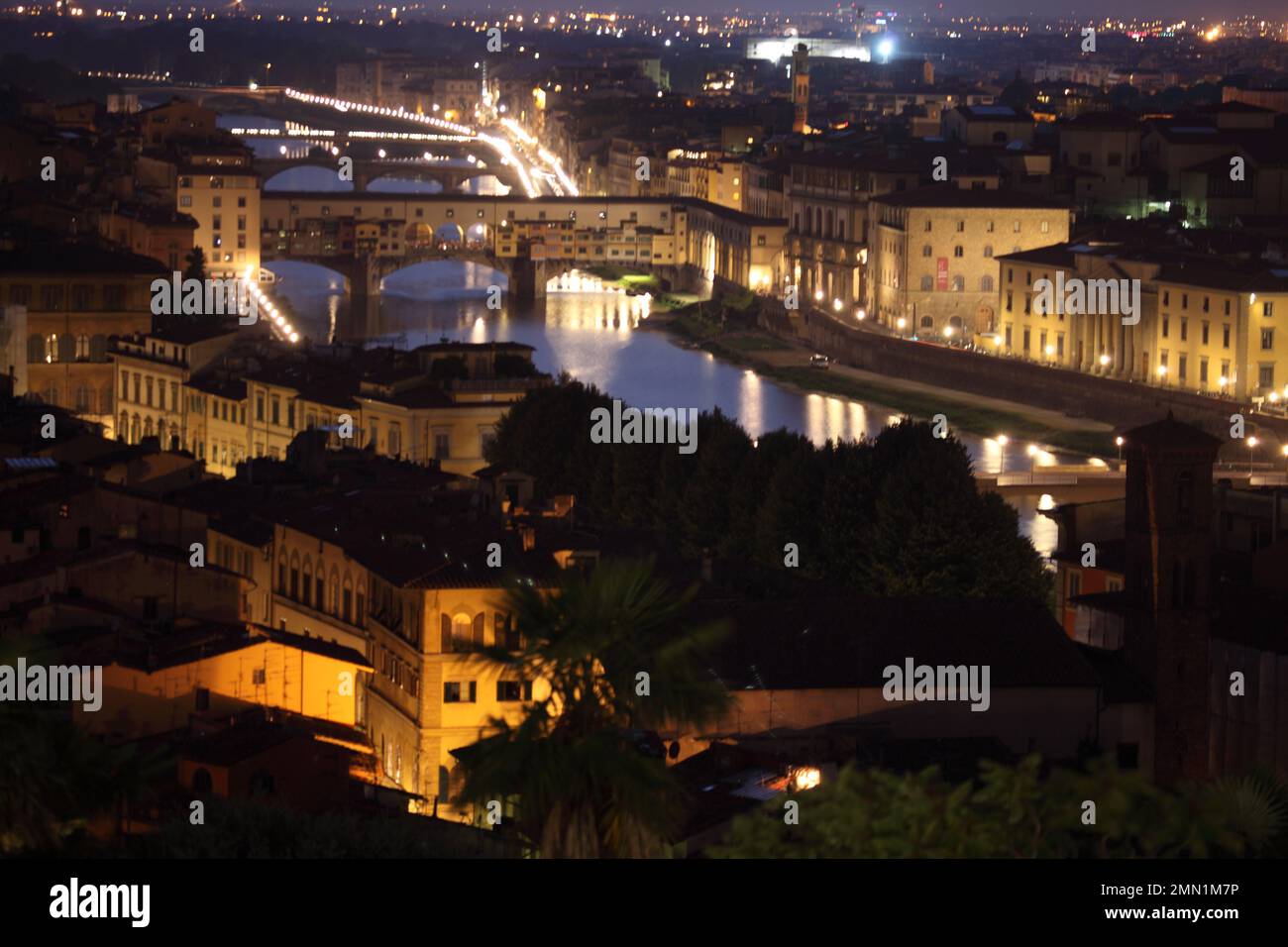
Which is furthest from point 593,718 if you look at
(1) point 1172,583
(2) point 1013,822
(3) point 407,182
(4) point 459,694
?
(3) point 407,182

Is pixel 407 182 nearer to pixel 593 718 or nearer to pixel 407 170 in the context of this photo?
pixel 407 170

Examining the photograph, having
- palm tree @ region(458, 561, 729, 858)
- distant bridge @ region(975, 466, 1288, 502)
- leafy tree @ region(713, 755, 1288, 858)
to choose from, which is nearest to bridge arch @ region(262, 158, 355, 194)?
distant bridge @ region(975, 466, 1288, 502)

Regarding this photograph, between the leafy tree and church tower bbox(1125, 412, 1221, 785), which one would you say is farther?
church tower bbox(1125, 412, 1221, 785)

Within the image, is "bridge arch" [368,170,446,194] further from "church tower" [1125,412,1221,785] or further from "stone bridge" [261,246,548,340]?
"church tower" [1125,412,1221,785]

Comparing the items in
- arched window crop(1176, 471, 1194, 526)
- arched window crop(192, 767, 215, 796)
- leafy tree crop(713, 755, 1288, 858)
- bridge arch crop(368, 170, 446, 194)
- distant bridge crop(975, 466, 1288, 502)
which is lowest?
bridge arch crop(368, 170, 446, 194)
